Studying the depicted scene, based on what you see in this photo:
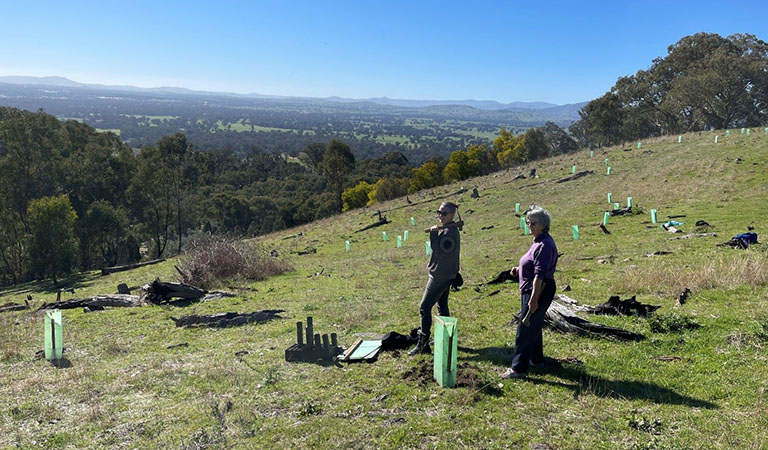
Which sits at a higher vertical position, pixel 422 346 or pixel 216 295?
pixel 422 346

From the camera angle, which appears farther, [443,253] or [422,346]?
[422,346]

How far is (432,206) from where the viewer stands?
36469 millimetres

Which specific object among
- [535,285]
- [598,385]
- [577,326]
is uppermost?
[535,285]

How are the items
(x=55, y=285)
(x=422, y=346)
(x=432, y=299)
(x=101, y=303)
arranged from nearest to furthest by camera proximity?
(x=432, y=299) → (x=422, y=346) → (x=101, y=303) → (x=55, y=285)

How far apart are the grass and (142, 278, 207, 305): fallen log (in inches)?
29.9

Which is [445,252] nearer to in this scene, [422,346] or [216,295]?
[422,346]

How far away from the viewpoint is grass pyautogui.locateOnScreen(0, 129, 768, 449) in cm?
538

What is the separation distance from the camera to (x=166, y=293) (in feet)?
49.4

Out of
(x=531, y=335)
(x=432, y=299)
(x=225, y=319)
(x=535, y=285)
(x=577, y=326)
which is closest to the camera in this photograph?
(x=535, y=285)

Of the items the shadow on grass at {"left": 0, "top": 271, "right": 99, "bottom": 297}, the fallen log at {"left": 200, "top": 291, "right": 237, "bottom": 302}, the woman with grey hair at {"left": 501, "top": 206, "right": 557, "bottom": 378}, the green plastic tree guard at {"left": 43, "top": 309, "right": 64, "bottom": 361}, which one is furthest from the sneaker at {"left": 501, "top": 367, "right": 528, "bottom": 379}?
the shadow on grass at {"left": 0, "top": 271, "right": 99, "bottom": 297}

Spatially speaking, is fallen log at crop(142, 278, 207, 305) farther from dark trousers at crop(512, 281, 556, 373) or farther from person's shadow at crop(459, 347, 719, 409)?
dark trousers at crop(512, 281, 556, 373)

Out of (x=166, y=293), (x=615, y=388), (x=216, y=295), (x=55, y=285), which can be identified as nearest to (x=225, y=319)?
(x=216, y=295)

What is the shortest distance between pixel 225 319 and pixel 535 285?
328 inches

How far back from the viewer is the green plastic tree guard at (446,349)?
246 inches
